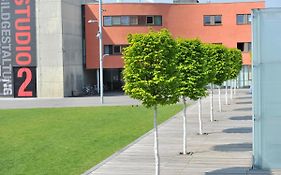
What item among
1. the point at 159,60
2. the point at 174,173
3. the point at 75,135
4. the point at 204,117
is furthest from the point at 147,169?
the point at 204,117

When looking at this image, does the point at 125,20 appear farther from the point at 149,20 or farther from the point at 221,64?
the point at 221,64

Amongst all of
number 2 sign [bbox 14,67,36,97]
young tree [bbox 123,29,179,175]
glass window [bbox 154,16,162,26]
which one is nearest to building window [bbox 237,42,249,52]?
glass window [bbox 154,16,162,26]

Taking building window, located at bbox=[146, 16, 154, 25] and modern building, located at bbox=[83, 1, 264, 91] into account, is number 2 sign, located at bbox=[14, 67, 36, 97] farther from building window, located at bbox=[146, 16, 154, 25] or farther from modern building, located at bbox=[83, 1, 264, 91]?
building window, located at bbox=[146, 16, 154, 25]

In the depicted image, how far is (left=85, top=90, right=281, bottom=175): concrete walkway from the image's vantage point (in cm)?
1487

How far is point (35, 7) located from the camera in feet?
179

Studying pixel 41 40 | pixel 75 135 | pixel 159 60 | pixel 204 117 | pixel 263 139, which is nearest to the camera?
pixel 159 60

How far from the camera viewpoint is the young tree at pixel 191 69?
18141mm

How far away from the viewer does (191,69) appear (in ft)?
59.8

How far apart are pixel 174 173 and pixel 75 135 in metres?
9.57

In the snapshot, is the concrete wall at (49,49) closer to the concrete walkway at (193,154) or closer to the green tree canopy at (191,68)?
the concrete walkway at (193,154)

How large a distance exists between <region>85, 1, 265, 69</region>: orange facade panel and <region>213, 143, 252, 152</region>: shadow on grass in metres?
40.2

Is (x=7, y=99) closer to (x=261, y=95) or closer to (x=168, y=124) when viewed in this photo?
(x=168, y=124)

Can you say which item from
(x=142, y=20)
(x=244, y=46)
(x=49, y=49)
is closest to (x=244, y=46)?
(x=244, y=46)

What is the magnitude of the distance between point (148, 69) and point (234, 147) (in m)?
8.15
